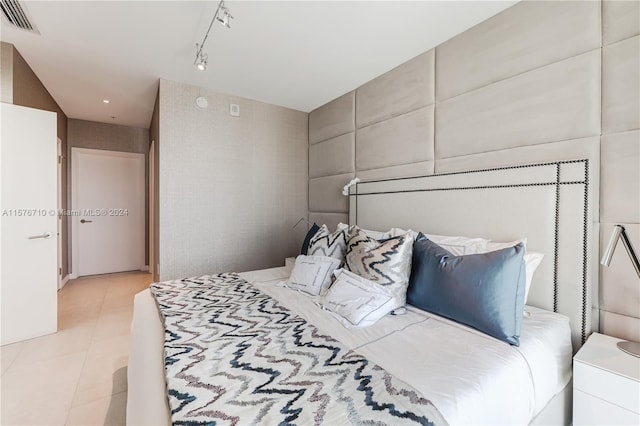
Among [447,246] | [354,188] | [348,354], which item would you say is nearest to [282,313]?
[348,354]

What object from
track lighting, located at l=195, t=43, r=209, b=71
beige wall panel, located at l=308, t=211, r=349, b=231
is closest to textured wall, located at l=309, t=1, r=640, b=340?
beige wall panel, located at l=308, t=211, r=349, b=231

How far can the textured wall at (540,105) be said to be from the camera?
144 cm

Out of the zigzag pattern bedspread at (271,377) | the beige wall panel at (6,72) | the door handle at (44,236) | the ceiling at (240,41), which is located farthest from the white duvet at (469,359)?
the beige wall panel at (6,72)

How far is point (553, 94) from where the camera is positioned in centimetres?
166

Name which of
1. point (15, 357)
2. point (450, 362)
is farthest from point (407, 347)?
point (15, 357)

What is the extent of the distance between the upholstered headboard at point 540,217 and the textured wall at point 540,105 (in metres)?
0.09

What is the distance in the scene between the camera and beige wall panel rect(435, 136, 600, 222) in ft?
5.00

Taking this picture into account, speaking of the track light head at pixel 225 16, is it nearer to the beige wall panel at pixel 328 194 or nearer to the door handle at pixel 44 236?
the beige wall panel at pixel 328 194

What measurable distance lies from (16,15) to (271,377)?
300cm

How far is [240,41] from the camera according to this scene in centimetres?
225

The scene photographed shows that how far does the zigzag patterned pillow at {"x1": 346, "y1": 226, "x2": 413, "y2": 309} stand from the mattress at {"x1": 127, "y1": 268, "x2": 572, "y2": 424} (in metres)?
0.17

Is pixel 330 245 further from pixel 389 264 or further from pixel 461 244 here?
pixel 461 244

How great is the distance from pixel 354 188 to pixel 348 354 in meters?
2.11

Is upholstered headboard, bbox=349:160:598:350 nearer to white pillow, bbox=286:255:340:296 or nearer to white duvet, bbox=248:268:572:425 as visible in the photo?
white duvet, bbox=248:268:572:425
